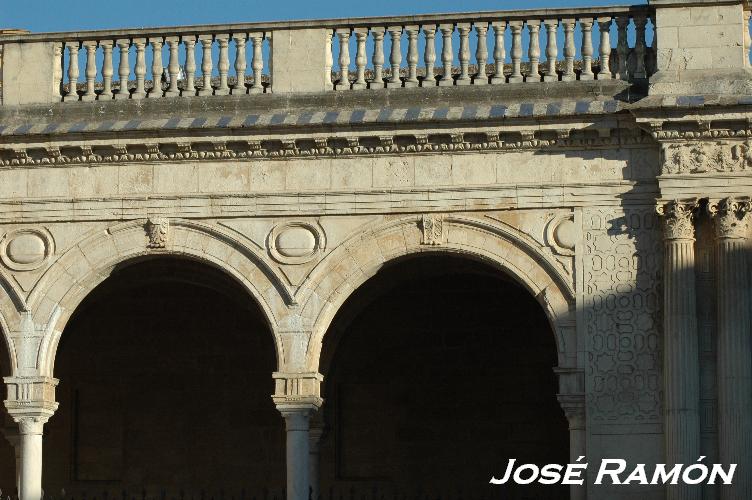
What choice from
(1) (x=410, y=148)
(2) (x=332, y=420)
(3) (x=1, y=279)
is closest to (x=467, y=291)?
(2) (x=332, y=420)

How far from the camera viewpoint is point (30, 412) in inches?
781

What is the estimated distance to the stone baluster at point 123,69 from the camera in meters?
20.3

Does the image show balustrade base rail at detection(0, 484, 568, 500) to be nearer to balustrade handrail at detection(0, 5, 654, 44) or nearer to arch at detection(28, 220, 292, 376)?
arch at detection(28, 220, 292, 376)

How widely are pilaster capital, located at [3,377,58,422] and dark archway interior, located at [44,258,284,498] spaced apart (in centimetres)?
→ 384

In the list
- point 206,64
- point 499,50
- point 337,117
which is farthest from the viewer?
point 206,64

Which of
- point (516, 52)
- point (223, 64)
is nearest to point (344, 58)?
point (223, 64)

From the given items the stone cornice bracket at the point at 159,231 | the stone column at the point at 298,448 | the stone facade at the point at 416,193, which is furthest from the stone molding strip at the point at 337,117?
the stone column at the point at 298,448

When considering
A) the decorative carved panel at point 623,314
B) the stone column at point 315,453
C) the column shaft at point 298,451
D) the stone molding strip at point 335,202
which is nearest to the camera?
the decorative carved panel at point 623,314

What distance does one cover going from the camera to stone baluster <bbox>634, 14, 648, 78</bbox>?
1958cm

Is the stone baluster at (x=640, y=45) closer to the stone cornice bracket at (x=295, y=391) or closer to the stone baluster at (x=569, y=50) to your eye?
the stone baluster at (x=569, y=50)

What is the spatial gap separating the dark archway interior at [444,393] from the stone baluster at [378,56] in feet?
12.1

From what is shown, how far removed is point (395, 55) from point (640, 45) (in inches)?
98.3

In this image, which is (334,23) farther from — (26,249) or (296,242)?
(26,249)

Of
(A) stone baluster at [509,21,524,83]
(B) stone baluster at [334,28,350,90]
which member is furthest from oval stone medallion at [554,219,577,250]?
(B) stone baluster at [334,28,350,90]
